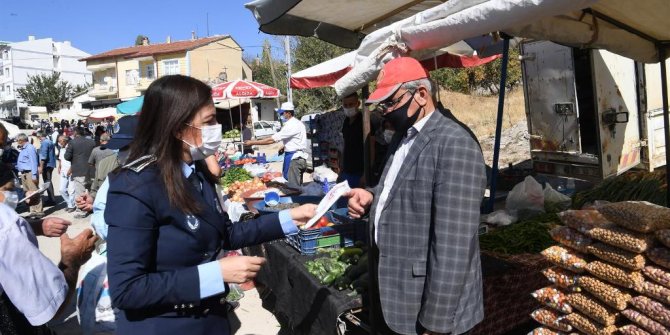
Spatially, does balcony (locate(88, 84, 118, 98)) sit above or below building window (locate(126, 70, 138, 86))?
below

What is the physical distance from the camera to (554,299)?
2.80 m

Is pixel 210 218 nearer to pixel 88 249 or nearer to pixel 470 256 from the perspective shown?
pixel 88 249

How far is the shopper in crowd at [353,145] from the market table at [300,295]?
5.24 feet

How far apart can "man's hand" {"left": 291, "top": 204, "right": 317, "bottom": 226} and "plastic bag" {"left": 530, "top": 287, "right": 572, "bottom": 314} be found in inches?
57.6

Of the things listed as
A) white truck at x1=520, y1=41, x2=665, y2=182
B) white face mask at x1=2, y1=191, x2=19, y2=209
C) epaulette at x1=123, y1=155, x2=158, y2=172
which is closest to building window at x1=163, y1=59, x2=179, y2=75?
white truck at x1=520, y1=41, x2=665, y2=182

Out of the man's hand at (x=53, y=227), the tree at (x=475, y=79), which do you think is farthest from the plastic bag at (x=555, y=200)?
the tree at (x=475, y=79)

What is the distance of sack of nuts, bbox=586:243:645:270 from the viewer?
241 cm

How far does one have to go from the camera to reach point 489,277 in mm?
3279

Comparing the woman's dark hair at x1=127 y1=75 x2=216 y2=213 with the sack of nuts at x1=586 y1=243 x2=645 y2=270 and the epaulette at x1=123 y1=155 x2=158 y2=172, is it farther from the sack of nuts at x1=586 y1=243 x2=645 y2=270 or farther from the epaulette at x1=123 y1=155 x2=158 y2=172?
the sack of nuts at x1=586 y1=243 x2=645 y2=270

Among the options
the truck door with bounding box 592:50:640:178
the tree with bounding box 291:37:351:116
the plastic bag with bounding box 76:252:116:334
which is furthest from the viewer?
the tree with bounding box 291:37:351:116

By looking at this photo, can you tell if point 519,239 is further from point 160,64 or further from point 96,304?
point 160,64

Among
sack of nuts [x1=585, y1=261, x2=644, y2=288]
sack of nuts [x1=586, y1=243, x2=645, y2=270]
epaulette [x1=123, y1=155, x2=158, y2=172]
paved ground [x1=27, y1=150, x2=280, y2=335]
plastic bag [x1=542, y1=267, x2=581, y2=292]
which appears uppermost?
epaulette [x1=123, y1=155, x2=158, y2=172]

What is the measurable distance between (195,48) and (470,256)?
4894 cm

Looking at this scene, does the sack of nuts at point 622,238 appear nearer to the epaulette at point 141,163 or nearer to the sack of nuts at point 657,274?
the sack of nuts at point 657,274
